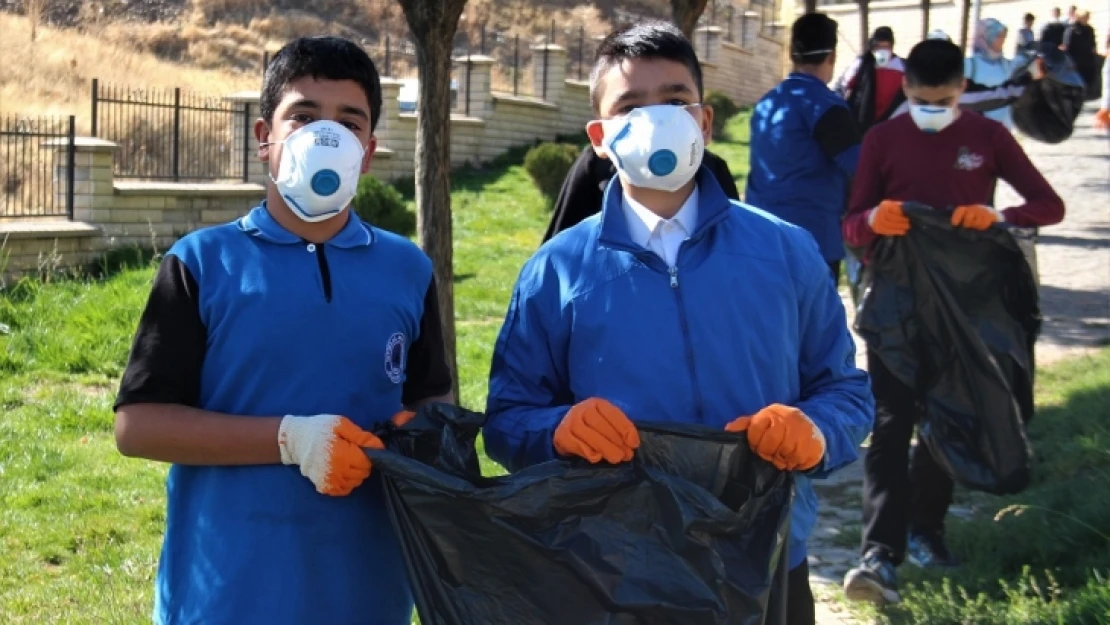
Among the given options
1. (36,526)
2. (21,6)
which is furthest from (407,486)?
(21,6)

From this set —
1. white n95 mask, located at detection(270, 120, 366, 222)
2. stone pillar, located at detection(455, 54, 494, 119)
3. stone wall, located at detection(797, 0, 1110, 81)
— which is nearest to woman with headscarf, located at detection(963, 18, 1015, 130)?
white n95 mask, located at detection(270, 120, 366, 222)

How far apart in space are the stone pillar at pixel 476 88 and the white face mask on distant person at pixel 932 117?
52.7ft

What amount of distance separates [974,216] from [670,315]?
2.65 meters

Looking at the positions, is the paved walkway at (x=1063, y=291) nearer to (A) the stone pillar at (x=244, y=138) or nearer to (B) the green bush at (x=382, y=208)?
(B) the green bush at (x=382, y=208)

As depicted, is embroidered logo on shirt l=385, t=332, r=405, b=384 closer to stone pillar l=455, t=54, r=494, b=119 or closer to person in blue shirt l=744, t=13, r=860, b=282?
person in blue shirt l=744, t=13, r=860, b=282

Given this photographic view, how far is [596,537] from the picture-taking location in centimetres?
245

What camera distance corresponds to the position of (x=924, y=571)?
528 centimetres

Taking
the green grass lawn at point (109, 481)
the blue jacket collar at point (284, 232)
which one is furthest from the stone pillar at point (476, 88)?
the blue jacket collar at point (284, 232)

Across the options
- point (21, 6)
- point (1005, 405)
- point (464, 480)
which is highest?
point (21, 6)

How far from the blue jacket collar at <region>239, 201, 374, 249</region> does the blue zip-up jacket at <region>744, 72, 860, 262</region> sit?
3648mm

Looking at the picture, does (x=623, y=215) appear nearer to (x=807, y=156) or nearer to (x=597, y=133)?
(x=597, y=133)

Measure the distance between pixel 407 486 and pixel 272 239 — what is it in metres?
0.53

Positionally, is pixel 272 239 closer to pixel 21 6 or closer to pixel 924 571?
pixel 924 571

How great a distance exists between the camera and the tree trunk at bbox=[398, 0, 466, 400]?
5.94 meters
